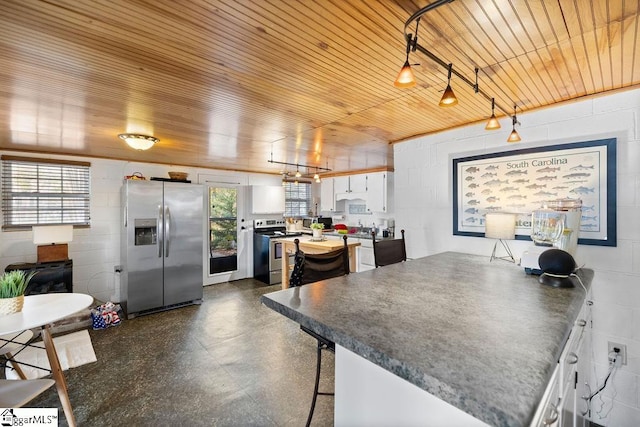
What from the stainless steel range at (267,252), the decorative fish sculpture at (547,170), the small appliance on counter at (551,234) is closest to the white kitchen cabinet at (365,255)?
the stainless steel range at (267,252)

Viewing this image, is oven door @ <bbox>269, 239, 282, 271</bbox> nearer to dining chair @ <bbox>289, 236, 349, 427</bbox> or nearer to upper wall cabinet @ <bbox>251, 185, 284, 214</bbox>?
upper wall cabinet @ <bbox>251, 185, 284, 214</bbox>

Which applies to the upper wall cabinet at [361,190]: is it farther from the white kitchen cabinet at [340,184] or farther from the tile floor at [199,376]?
the tile floor at [199,376]

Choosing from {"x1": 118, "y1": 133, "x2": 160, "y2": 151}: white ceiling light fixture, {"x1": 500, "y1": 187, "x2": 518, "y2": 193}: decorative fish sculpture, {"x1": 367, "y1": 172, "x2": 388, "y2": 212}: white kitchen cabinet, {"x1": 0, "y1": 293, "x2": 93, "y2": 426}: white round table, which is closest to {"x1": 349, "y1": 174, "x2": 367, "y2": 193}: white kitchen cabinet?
{"x1": 367, "y1": 172, "x2": 388, "y2": 212}: white kitchen cabinet

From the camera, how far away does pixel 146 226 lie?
12.6 ft

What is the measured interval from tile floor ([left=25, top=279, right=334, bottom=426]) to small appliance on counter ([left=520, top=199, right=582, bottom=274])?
1.61m

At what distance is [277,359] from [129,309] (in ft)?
7.65

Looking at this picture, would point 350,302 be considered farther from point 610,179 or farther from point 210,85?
point 610,179

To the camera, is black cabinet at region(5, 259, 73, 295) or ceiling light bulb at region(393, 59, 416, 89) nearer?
ceiling light bulb at region(393, 59, 416, 89)

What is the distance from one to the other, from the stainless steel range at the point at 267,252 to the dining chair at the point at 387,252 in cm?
311

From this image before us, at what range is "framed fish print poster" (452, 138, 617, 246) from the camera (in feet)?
6.50

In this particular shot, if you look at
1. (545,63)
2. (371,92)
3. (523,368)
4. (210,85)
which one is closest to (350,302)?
(523,368)

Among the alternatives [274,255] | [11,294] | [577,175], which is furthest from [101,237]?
[577,175]

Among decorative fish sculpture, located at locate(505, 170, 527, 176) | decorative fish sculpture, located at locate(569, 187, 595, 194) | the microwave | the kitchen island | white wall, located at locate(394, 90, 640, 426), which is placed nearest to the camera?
white wall, located at locate(394, 90, 640, 426)

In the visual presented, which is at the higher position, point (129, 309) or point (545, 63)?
point (545, 63)
